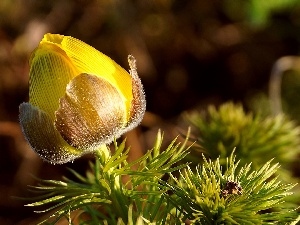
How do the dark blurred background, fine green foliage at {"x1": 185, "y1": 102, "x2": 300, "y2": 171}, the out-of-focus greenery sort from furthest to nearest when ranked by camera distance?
1. the dark blurred background
2. the out-of-focus greenery
3. fine green foliage at {"x1": 185, "y1": 102, "x2": 300, "y2": 171}

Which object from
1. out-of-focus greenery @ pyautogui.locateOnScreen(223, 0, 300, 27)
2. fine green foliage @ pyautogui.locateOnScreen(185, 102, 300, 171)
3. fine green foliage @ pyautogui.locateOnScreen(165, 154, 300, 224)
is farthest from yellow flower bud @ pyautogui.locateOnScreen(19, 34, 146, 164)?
out-of-focus greenery @ pyautogui.locateOnScreen(223, 0, 300, 27)

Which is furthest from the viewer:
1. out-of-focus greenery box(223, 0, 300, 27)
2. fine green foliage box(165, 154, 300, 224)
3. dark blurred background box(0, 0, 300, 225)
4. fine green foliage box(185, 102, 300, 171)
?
dark blurred background box(0, 0, 300, 225)

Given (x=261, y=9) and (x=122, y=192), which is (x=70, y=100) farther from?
(x=261, y=9)

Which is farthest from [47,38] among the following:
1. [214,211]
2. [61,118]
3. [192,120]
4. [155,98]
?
[155,98]

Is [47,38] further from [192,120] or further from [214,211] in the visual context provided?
[192,120]

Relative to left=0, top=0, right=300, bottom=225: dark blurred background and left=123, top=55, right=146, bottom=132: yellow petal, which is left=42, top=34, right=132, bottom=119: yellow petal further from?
left=0, top=0, right=300, bottom=225: dark blurred background

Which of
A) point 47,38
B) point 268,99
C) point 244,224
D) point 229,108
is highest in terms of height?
point 268,99

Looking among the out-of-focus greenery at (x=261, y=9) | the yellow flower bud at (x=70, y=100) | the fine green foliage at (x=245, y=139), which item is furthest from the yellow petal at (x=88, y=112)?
the out-of-focus greenery at (x=261, y=9)
